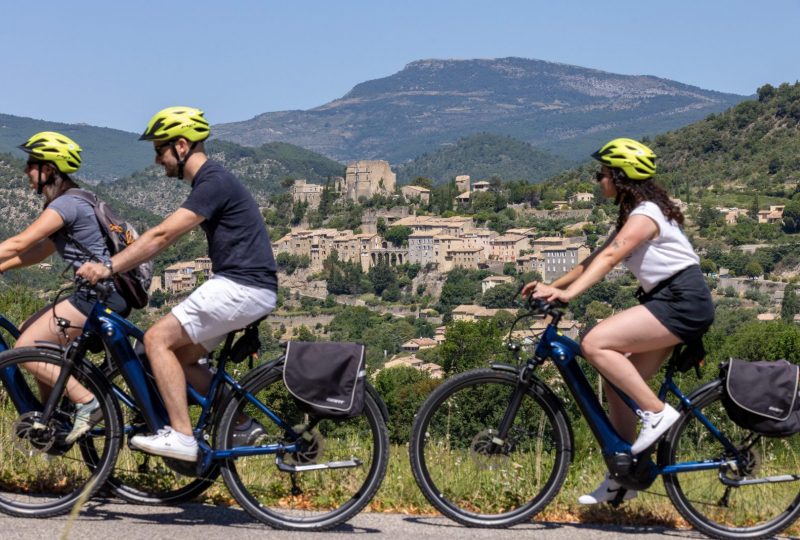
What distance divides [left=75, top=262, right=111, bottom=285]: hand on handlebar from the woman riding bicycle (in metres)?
1.55

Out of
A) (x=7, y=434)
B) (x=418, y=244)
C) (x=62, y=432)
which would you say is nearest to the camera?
(x=62, y=432)

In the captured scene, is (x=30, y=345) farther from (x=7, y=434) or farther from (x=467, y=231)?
(x=467, y=231)

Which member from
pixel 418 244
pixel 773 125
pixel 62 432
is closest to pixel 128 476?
pixel 62 432

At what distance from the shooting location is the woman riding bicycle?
3.90 m

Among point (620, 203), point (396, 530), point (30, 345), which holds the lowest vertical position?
point (396, 530)

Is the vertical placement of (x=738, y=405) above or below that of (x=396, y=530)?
above

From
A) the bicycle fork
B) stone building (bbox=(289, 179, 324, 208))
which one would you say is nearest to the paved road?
the bicycle fork

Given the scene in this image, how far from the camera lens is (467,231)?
118 m

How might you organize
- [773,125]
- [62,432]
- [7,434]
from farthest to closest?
1. [773,125]
2. [7,434]
3. [62,432]

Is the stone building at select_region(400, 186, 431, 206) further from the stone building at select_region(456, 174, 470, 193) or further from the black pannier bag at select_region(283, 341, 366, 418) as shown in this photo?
the black pannier bag at select_region(283, 341, 366, 418)

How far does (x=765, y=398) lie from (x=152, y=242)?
2.23m

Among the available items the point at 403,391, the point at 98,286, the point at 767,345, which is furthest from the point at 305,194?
the point at 98,286

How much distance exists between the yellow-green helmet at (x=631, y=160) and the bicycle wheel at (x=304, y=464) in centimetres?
123

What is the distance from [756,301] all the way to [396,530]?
7598cm
